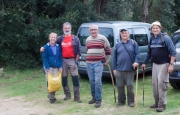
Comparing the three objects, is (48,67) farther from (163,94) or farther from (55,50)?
(163,94)

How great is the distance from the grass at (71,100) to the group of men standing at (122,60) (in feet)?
0.79

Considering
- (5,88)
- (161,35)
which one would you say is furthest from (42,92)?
(161,35)

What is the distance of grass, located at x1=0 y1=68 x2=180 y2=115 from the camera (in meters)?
6.68

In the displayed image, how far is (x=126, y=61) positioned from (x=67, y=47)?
62.0 inches

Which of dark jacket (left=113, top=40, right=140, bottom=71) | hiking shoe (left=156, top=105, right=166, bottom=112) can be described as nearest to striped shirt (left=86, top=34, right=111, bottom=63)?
dark jacket (left=113, top=40, right=140, bottom=71)

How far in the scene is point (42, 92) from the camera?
9.05 m

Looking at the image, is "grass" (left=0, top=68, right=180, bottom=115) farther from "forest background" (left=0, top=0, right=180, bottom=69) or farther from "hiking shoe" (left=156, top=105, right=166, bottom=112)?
"forest background" (left=0, top=0, right=180, bottom=69)

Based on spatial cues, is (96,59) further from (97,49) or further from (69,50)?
(69,50)

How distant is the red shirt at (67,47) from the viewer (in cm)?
748

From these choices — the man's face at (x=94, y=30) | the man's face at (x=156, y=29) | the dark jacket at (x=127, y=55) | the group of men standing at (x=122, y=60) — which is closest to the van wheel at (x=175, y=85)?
the group of men standing at (x=122, y=60)

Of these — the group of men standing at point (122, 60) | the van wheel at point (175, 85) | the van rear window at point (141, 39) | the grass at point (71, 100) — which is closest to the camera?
the group of men standing at point (122, 60)

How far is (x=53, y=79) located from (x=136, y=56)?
208 cm

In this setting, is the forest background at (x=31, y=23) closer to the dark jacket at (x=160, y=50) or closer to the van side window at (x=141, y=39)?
the van side window at (x=141, y=39)

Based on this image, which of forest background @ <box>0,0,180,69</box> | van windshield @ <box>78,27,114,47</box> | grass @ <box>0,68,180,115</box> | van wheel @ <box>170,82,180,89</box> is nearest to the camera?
grass @ <box>0,68,180,115</box>
